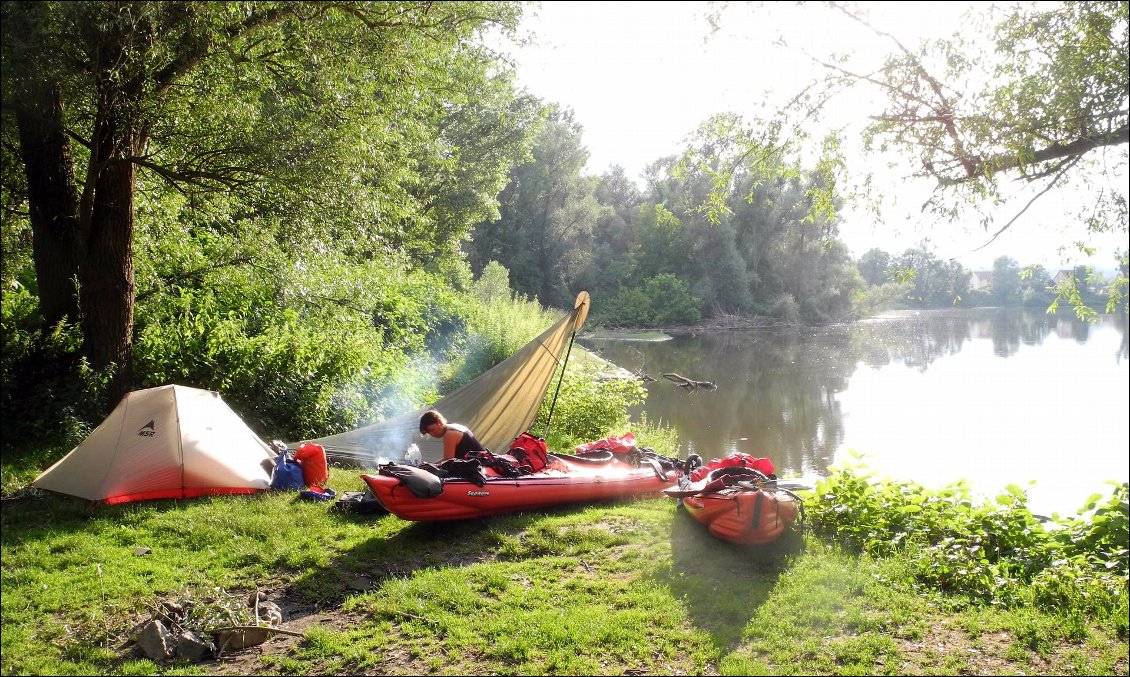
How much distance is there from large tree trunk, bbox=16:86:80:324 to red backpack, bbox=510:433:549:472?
4222 mm

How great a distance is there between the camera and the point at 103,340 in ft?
19.7

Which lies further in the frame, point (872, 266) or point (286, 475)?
point (872, 266)

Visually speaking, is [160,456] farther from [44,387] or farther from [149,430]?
[44,387]

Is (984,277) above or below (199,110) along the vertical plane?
below

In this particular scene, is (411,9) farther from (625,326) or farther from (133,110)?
(625,326)

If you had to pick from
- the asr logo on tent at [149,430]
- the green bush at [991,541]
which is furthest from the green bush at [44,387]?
the green bush at [991,541]

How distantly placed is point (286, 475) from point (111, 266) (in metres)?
2.48

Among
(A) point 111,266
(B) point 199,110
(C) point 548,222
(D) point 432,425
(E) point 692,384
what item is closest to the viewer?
(D) point 432,425

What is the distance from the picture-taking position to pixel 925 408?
14242mm

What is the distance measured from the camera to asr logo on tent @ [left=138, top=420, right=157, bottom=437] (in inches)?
195

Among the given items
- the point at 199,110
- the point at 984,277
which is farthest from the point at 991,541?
the point at 984,277

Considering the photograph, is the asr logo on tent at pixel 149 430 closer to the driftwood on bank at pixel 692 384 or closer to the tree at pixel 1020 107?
the tree at pixel 1020 107

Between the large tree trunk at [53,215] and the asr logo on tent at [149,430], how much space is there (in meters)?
2.03

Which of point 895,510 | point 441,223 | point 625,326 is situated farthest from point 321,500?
point 625,326
